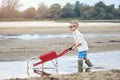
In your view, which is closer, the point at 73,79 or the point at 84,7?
the point at 73,79

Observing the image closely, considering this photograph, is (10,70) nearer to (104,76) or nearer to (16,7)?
(104,76)

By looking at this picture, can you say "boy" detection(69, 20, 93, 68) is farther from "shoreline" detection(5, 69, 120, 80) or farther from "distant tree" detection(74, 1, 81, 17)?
"distant tree" detection(74, 1, 81, 17)

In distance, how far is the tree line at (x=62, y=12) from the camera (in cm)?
6738

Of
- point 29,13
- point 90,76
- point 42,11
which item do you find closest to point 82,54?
point 90,76

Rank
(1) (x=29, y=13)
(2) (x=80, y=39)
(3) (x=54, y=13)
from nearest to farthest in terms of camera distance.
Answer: (2) (x=80, y=39), (3) (x=54, y=13), (1) (x=29, y=13)

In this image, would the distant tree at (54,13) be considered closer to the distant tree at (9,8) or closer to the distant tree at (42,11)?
the distant tree at (42,11)

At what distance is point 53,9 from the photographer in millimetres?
72625

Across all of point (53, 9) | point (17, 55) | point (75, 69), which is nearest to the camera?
point (75, 69)

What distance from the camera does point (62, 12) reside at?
7038 cm

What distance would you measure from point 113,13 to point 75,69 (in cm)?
5796

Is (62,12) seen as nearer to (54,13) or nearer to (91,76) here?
(54,13)

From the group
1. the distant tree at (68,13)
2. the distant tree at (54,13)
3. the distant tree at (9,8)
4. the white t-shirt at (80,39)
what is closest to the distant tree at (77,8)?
the distant tree at (68,13)

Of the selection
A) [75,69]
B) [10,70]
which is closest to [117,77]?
[75,69]

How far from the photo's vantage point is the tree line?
67.4 meters
